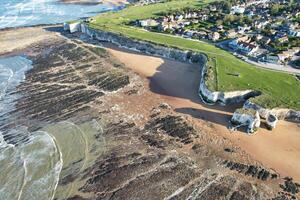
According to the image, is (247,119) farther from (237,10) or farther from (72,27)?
(237,10)

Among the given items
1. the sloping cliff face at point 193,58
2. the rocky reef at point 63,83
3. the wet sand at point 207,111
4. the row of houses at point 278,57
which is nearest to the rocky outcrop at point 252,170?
the wet sand at point 207,111

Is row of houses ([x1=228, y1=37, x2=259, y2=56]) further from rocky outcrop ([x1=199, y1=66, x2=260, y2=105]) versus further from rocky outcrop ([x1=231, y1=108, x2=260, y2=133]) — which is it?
rocky outcrop ([x1=231, y1=108, x2=260, y2=133])

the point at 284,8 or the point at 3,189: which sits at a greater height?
the point at 284,8

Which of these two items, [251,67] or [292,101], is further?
[251,67]

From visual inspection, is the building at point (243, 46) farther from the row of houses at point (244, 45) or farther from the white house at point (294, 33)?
the white house at point (294, 33)

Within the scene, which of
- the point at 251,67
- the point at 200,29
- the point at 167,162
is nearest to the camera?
the point at 167,162

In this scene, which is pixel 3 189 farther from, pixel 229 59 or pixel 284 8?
pixel 284 8

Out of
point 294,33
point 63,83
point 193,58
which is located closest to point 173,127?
point 63,83

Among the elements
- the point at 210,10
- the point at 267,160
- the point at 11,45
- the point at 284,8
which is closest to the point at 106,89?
the point at 267,160

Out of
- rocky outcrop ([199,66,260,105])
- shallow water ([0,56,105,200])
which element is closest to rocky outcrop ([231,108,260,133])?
rocky outcrop ([199,66,260,105])
